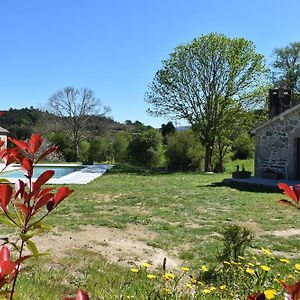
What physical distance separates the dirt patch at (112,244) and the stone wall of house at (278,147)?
34.3 feet

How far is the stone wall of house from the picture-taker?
1577 centimetres

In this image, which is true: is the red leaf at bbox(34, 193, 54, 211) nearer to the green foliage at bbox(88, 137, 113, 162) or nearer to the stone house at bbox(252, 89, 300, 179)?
the stone house at bbox(252, 89, 300, 179)

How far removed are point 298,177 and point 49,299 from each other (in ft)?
46.5

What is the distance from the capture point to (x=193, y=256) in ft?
18.7

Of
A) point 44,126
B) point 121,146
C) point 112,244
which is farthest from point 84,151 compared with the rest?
point 112,244

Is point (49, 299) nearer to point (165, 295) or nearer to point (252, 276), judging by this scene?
point (165, 295)

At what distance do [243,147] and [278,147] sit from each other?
12.4 metres

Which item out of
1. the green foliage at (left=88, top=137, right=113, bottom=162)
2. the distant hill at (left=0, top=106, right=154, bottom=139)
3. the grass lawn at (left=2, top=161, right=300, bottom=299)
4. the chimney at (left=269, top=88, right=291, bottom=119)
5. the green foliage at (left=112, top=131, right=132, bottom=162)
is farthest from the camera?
the distant hill at (left=0, top=106, right=154, bottom=139)

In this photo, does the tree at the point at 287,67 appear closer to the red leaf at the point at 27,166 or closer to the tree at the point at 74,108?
the tree at the point at 74,108

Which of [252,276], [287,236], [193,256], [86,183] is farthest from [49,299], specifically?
[86,183]

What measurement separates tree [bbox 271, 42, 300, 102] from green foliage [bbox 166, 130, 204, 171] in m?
14.1

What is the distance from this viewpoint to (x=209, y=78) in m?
23.2

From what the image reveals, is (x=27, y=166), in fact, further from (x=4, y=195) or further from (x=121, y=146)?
(x=121, y=146)

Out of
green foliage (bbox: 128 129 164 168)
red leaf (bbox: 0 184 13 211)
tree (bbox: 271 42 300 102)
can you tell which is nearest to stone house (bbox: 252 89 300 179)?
green foliage (bbox: 128 129 164 168)
